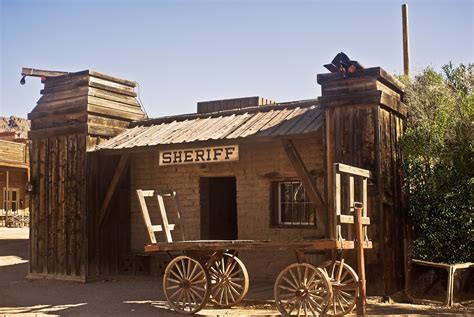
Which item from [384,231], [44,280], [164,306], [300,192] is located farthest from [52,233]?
[384,231]

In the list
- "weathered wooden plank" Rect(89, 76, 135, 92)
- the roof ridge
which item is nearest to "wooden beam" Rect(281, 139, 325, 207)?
the roof ridge

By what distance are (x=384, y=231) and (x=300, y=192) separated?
2.46m

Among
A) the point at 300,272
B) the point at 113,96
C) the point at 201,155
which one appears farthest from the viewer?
the point at 113,96

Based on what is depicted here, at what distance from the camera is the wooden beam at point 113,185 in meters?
13.0

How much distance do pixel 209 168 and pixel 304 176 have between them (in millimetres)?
3067

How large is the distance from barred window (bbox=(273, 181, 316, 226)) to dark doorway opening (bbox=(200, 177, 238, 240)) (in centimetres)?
187

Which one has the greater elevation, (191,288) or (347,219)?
(347,219)

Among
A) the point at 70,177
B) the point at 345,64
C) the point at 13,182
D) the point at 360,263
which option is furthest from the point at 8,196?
the point at 360,263

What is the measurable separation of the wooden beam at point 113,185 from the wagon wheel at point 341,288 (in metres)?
6.01

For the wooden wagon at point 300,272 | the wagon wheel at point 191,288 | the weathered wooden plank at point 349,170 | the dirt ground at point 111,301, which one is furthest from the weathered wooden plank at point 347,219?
the wagon wheel at point 191,288

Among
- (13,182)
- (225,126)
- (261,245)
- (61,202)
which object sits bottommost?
(261,245)

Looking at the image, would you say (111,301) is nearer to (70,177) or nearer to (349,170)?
(70,177)

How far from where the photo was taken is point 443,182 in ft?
33.1

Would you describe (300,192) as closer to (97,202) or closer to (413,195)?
(413,195)
